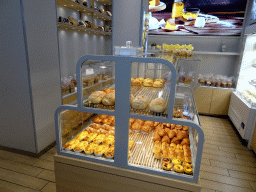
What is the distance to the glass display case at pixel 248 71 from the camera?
412 cm

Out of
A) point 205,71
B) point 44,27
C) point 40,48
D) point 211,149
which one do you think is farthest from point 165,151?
point 205,71

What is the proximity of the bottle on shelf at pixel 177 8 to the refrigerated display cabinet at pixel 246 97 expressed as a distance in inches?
79.2

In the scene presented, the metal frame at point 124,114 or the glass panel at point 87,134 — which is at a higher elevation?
the metal frame at point 124,114

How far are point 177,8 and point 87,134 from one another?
499 cm

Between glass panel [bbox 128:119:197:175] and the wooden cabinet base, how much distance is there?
10 centimetres

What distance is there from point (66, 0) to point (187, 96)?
2.93 meters

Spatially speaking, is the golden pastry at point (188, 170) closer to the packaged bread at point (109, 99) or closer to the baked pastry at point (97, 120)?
the packaged bread at point (109, 99)

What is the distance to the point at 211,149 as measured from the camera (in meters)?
3.40

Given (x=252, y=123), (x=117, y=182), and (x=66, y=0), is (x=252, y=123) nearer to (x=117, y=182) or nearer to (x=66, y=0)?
(x=117, y=182)

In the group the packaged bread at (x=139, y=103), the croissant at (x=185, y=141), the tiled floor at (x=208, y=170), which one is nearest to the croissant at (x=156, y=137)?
the croissant at (x=185, y=141)

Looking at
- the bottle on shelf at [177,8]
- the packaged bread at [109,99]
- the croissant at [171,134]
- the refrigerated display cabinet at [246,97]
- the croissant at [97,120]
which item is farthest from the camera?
the bottle on shelf at [177,8]

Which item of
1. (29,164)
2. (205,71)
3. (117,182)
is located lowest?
(29,164)

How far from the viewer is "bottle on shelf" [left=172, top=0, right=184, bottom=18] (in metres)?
5.29

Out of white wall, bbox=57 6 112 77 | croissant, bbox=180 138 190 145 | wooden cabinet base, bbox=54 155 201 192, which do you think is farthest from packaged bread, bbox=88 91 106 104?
white wall, bbox=57 6 112 77
